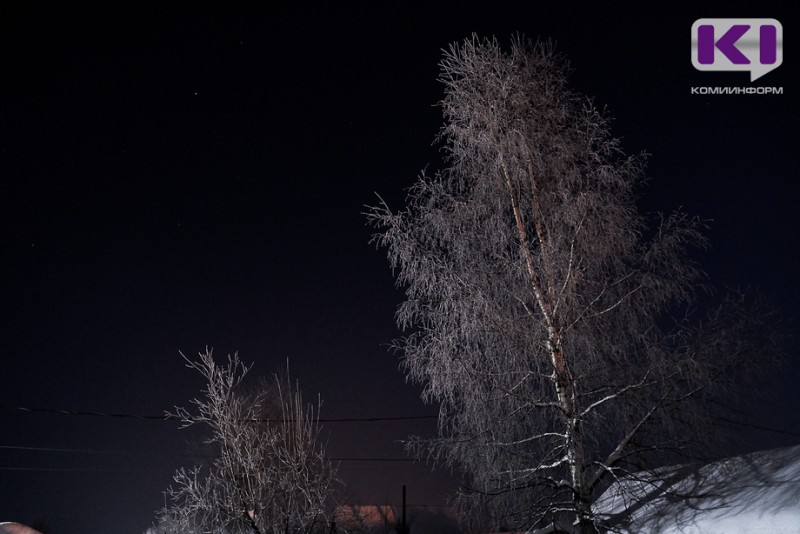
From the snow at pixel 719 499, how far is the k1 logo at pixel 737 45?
770 cm

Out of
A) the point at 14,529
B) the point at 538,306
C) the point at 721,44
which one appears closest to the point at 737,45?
the point at 721,44

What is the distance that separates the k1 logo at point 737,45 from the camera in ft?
49.3

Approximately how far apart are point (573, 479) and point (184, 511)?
629 centimetres

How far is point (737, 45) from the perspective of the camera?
15.2 metres

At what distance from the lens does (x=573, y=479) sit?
11469 mm

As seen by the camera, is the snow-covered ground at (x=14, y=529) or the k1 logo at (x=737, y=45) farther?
the snow-covered ground at (x=14, y=529)

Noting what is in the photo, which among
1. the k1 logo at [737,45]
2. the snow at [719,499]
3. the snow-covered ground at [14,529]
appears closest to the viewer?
the snow at [719,499]

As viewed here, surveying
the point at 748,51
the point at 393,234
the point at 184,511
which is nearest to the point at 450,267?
the point at 393,234

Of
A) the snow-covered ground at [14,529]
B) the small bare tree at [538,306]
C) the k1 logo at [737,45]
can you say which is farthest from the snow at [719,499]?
the snow-covered ground at [14,529]

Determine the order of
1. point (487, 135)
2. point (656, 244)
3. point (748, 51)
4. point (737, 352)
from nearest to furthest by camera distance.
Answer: point (737, 352) < point (656, 244) < point (487, 135) < point (748, 51)

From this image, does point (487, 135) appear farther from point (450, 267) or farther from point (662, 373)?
point (662, 373)

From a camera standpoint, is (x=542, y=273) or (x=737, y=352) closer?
(x=737, y=352)

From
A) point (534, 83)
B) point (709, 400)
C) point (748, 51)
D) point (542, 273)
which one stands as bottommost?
point (709, 400)

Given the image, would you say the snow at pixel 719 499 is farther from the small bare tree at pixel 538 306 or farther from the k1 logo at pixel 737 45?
the k1 logo at pixel 737 45
